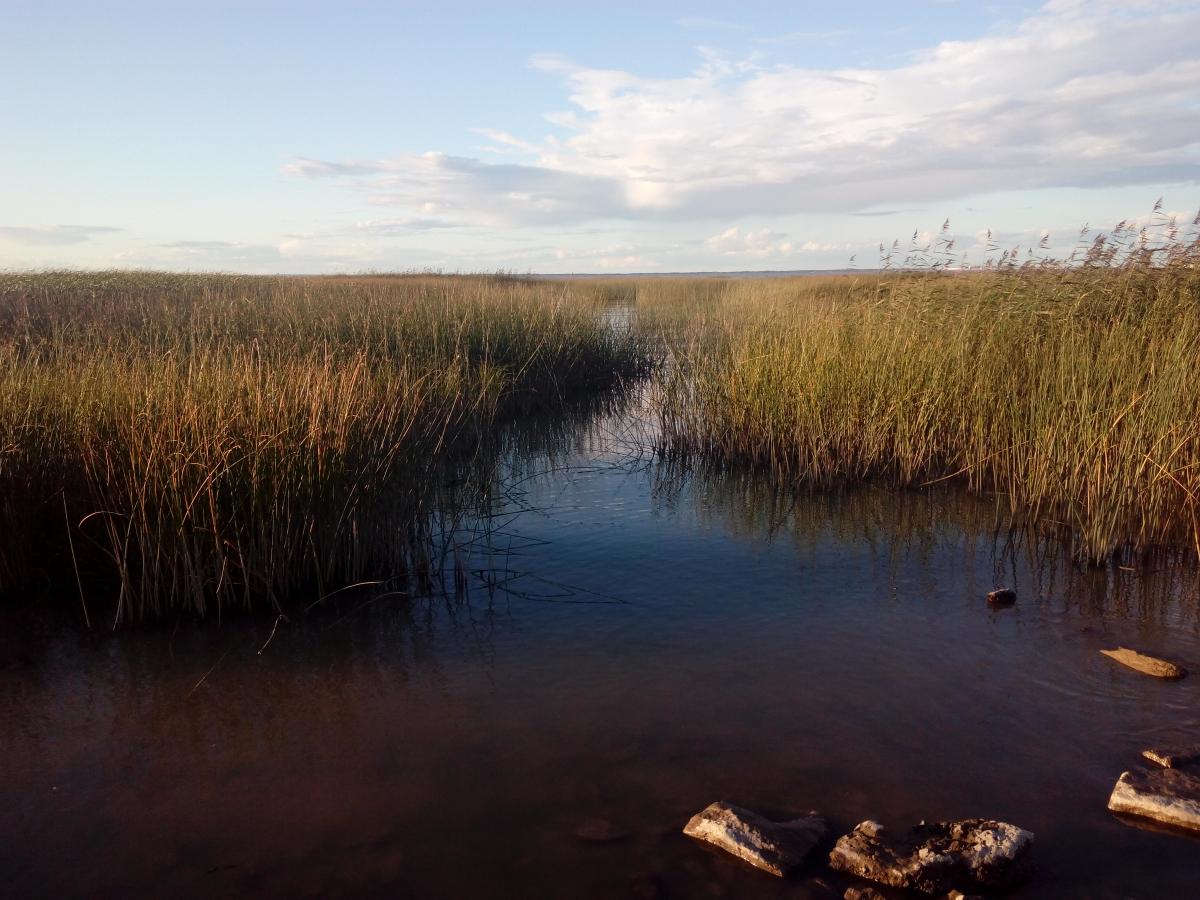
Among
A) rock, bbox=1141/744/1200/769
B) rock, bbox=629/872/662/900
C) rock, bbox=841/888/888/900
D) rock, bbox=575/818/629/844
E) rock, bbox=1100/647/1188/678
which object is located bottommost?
rock, bbox=629/872/662/900

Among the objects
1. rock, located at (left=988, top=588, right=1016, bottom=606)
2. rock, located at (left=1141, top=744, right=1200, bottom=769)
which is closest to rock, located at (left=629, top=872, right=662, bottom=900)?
rock, located at (left=1141, top=744, right=1200, bottom=769)

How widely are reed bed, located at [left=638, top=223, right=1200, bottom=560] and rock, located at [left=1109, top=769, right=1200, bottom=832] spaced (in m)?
2.48

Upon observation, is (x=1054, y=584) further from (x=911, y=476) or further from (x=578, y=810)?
(x=578, y=810)

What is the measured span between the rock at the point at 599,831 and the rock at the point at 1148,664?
8.70 feet

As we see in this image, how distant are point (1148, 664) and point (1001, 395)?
3.07m

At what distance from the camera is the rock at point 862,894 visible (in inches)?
96.8

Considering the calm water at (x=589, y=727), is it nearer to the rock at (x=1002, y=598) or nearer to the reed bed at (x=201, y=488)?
the rock at (x=1002, y=598)

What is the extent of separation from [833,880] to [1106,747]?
4.75 ft

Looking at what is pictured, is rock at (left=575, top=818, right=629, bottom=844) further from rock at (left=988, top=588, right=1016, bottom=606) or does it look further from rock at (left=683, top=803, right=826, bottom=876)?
rock at (left=988, top=588, right=1016, bottom=606)

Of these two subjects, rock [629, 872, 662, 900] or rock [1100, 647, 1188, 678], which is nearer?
rock [629, 872, 662, 900]

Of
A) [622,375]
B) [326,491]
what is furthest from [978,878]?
[622,375]

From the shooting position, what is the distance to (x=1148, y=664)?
3.88 m

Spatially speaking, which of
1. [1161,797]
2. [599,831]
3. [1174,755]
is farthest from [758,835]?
[1174,755]

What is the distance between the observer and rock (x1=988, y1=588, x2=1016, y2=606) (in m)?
4.68
